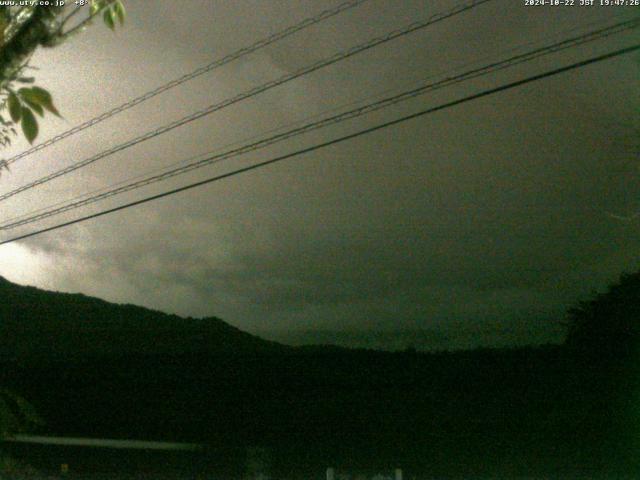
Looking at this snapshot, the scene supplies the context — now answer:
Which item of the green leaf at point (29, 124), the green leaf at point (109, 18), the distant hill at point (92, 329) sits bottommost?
the green leaf at point (29, 124)

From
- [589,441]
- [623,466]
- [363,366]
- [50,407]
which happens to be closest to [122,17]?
[623,466]

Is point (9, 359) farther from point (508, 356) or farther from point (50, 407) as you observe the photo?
point (508, 356)

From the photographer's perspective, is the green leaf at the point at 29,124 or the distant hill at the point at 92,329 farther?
the distant hill at the point at 92,329

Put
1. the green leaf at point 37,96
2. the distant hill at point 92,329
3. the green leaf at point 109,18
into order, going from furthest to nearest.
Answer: the distant hill at point 92,329 → the green leaf at point 109,18 → the green leaf at point 37,96

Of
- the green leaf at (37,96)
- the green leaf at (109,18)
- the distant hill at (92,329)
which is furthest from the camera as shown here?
the distant hill at (92,329)

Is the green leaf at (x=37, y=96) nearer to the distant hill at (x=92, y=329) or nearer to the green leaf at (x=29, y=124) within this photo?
the green leaf at (x=29, y=124)

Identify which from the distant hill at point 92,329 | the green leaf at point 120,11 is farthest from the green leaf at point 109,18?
the distant hill at point 92,329
